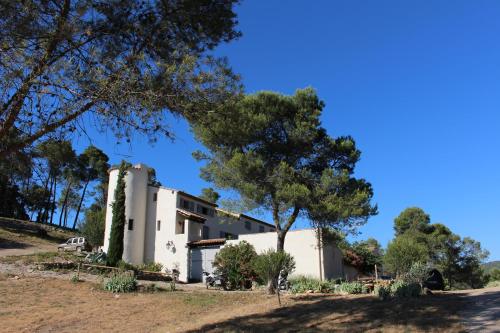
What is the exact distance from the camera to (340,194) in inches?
949

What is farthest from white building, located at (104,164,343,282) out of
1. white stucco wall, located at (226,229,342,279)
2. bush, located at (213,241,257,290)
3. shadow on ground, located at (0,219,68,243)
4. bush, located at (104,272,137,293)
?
shadow on ground, located at (0,219,68,243)

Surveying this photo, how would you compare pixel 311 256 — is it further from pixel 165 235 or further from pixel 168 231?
pixel 165 235

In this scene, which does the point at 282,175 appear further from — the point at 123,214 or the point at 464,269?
the point at 464,269

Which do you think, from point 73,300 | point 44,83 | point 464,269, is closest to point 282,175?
point 73,300

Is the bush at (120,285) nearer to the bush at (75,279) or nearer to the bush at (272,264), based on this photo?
the bush at (75,279)

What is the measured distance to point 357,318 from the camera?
14086 millimetres

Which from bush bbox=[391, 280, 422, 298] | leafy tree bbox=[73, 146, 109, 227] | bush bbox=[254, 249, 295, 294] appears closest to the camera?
bush bbox=[391, 280, 422, 298]

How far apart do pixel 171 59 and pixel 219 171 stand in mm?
14050

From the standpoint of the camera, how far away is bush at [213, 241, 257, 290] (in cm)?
2686

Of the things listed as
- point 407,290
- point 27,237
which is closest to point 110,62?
point 407,290

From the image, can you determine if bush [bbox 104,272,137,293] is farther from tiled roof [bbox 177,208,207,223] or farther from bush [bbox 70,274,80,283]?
tiled roof [bbox 177,208,207,223]

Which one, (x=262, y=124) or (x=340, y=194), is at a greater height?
(x=262, y=124)

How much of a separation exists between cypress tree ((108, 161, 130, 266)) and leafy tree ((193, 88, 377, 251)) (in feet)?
40.2

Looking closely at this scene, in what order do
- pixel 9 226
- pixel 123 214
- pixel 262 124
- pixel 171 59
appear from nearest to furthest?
pixel 171 59
pixel 262 124
pixel 123 214
pixel 9 226
